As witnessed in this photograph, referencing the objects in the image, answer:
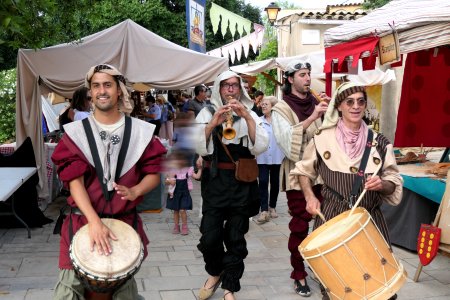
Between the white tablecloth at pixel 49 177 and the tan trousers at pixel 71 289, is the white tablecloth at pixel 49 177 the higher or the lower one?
the lower one

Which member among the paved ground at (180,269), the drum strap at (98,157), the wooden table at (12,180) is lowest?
the paved ground at (180,269)

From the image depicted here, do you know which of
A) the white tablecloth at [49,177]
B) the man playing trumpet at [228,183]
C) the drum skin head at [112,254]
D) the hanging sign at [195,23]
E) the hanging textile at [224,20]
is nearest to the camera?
the drum skin head at [112,254]

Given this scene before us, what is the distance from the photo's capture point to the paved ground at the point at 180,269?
15.8ft

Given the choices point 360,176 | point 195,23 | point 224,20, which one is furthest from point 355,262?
point 224,20

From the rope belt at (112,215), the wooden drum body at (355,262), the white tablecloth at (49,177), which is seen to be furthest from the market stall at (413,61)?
the white tablecloth at (49,177)

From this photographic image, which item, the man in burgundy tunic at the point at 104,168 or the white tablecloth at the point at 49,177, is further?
the white tablecloth at the point at 49,177

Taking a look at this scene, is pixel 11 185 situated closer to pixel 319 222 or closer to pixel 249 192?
pixel 249 192

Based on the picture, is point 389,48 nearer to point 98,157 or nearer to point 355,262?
point 355,262

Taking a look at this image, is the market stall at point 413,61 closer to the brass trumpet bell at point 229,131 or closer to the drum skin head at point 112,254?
the brass trumpet bell at point 229,131

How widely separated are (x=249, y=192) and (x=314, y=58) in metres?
7.23

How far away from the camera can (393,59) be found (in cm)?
469

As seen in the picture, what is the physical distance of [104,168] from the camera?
10.0ft

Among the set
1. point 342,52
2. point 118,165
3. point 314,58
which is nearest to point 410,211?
point 342,52

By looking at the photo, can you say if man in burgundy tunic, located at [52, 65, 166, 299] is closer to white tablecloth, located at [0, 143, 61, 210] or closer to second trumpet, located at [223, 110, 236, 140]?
second trumpet, located at [223, 110, 236, 140]
